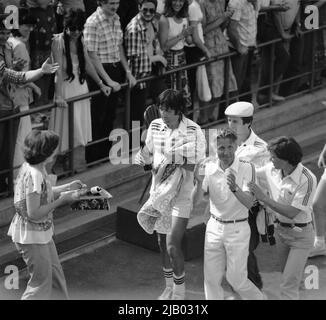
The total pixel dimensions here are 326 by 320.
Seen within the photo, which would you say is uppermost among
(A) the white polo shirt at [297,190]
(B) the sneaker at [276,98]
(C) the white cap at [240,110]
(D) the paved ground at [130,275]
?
(C) the white cap at [240,110]

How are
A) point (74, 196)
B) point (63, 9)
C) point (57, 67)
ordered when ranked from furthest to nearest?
point (63, 9), point (57, 67), point (74, 196)

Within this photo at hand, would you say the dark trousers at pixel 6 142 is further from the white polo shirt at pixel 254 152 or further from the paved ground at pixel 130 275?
the white polo shirt at pixel 254 152

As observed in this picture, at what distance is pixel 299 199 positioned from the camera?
9.88 metres

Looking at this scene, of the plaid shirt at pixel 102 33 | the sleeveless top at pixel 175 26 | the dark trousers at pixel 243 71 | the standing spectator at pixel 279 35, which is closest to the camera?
the plaid shirt at pixel 102 33

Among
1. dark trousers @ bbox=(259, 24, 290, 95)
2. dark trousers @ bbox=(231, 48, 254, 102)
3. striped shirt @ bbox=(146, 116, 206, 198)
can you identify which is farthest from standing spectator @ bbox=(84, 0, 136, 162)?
dark trousers @ bbox=(259, 24, 290, 95)

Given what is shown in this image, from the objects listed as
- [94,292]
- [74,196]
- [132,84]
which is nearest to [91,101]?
[132,84]

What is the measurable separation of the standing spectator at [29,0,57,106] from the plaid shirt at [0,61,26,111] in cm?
78

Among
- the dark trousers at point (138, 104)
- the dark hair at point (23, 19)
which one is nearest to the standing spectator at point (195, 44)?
the dark trousers at point (138, 104)

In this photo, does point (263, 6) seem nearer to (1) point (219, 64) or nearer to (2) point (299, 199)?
(1) point (219, 64)

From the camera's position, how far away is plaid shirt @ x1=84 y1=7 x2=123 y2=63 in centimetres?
1281

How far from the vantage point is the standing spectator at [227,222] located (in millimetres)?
9711

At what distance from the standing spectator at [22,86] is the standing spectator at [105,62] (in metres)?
0.77

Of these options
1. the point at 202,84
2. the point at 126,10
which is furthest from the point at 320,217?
the point at 126,10
